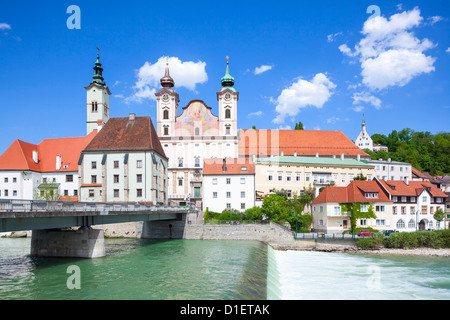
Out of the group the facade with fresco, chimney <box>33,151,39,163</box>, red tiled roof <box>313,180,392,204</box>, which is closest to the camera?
red tiled roof <box>313,180,392,204</box>

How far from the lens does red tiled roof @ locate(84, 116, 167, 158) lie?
189 ft

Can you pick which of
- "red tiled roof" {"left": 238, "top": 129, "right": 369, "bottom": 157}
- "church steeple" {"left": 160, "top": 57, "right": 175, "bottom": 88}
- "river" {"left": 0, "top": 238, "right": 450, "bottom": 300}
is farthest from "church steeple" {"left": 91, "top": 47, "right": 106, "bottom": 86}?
"river" {"left": 0, "top": 238, "right": 450, "bottom": 300}

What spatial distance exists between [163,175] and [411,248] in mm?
36444

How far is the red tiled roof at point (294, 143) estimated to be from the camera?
7906 centimetres

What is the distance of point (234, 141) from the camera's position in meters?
74.4

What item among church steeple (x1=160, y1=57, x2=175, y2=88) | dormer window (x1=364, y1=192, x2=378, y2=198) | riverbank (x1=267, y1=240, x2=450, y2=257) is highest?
church steeple (x1=160, y1=57, x2=175, y2=88)

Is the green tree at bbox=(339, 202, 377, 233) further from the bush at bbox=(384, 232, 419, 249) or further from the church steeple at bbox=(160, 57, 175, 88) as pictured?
the church steeple at bbox=(160, 57, 175, 88)

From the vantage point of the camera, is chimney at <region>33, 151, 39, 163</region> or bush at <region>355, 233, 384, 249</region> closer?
bush at <region>355, 233, 384, 249</region>

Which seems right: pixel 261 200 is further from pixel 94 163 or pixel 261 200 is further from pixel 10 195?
pixel 10 195

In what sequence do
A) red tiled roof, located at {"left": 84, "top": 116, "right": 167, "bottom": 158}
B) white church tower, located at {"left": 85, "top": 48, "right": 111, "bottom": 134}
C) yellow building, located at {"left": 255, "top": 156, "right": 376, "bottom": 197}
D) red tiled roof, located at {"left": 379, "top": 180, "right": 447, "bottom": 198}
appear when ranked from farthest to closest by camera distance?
white church tower, located at {"left": 85, "top": 48, "right": 111, "bottom": 134} < yellow building, located at {"left": 255, "top": 156, "right": 376, "bottom": 197} < red tiled roof, located at {"left": 84, "top": 116, "right": 167, "bottom": 158} < red tiled roof, located at {"left": 379, "top": 180, "right": 447, "bottom": 198}

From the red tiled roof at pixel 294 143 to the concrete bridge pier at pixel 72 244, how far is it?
48211 mm

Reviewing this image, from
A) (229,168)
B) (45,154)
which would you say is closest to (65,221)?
(229,168)

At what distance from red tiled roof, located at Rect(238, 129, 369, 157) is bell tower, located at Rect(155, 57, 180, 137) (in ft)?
47.6
